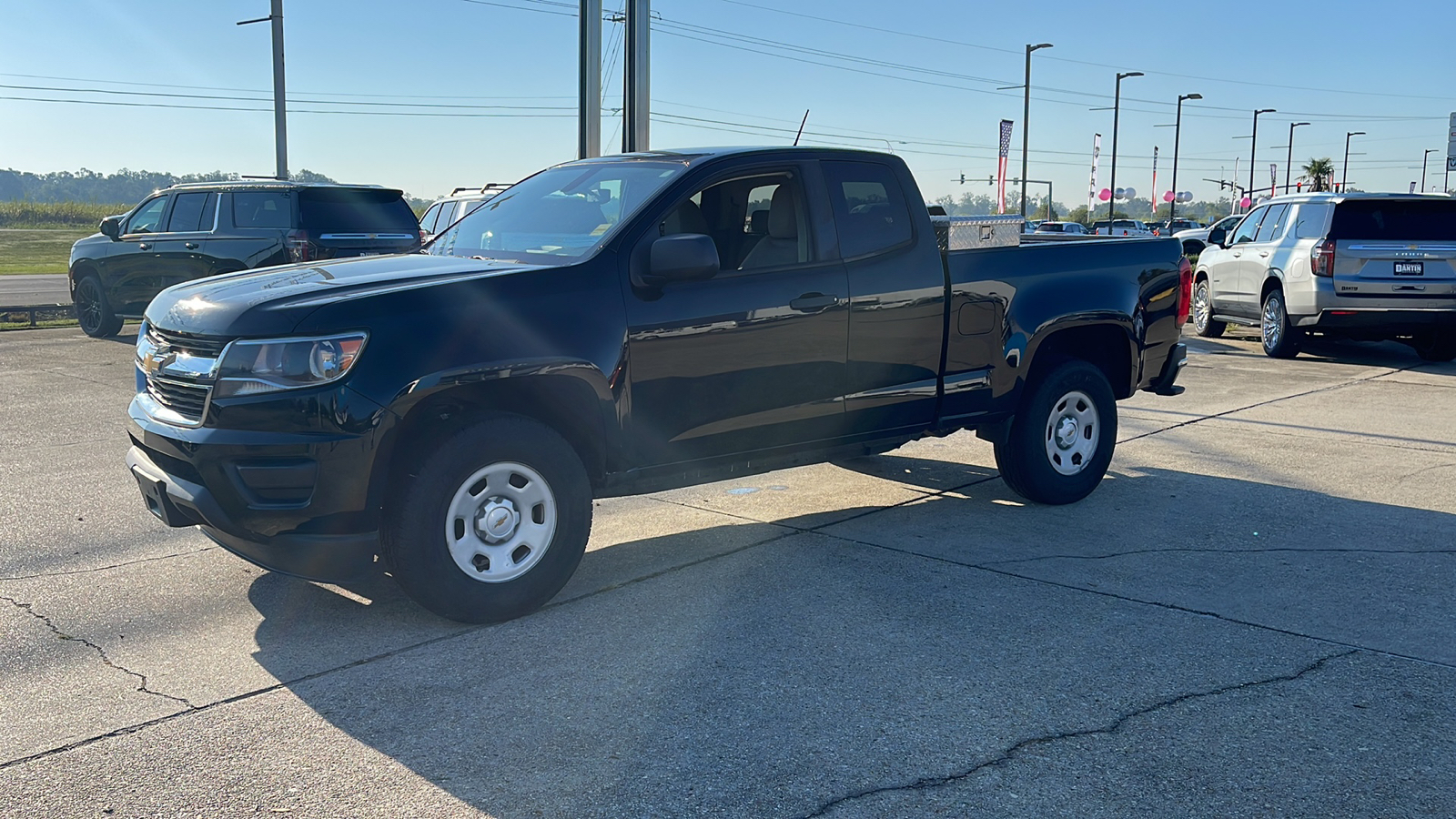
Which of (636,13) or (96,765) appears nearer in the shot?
(96,765)

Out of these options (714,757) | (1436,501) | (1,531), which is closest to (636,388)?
(714,757)

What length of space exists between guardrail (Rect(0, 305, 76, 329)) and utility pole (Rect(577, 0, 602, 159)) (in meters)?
7.96

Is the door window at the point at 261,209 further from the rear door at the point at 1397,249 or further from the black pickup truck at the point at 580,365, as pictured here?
the rear door at the point at 1397,249

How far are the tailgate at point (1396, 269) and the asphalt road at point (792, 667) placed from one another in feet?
22.7

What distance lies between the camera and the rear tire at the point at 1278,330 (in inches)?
569

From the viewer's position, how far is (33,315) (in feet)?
60.4

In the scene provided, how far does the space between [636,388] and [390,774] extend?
6.70ft

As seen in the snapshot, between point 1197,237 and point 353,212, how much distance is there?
15.6 meters

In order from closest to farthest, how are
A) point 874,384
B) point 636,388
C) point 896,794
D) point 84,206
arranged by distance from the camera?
point 896,794, point 636,388, point 874,384, point 84,206

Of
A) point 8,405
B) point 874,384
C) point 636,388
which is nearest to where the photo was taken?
point 636,388

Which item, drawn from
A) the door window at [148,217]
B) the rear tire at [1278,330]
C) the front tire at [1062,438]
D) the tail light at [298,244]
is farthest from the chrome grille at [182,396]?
the rear tire at [1278,330]

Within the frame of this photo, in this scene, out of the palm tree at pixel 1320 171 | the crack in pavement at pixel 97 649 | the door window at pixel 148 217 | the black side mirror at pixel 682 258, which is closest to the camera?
the crack in pavement at pixel 97 649

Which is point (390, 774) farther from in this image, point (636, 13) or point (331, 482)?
point (636, 13)

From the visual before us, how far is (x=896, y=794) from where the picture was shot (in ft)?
11.1
